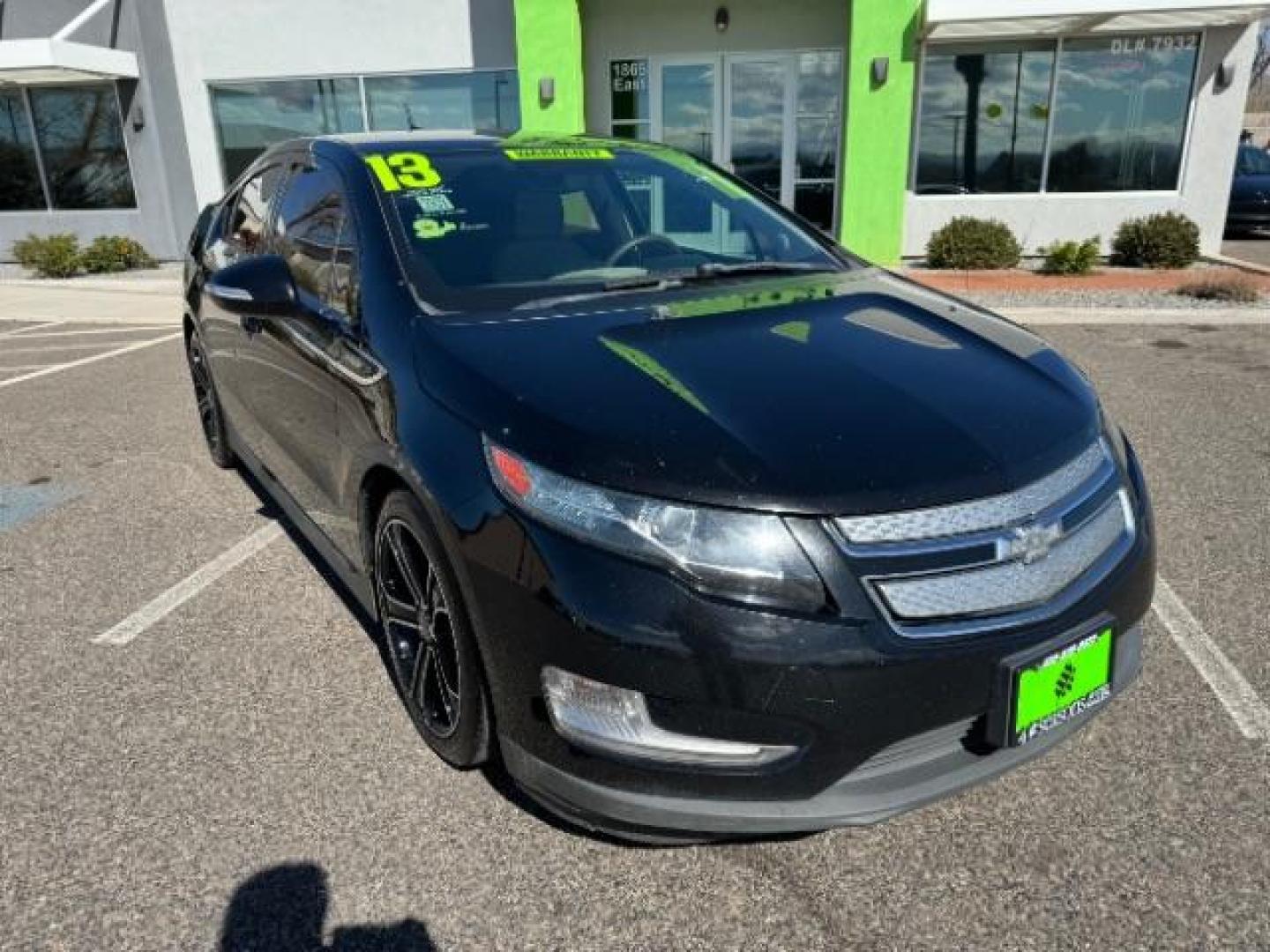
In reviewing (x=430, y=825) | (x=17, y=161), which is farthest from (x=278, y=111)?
(x=430, y=825)

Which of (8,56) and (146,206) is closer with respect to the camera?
(8,56)

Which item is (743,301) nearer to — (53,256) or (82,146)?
(53,256)

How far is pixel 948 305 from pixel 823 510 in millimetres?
1405

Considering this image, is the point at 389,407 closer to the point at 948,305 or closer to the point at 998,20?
the point at 948,305

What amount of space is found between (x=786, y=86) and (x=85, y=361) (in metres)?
9.01

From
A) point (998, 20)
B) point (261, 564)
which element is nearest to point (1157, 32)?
point (998, 20)

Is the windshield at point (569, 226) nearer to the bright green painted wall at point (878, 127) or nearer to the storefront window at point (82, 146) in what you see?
the bright green painted wall at point (878, 127)

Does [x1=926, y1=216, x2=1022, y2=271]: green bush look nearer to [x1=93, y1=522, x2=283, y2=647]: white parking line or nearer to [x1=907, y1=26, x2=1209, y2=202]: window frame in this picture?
[x1=907, y1=26, x2=1209, y2=202]: window frame

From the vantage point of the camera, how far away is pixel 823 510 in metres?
1.84

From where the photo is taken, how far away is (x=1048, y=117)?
12.3m

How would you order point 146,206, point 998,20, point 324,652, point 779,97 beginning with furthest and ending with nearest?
point 146,206, point 779,97, point 998,20, point 324,652

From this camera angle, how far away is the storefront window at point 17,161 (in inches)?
595

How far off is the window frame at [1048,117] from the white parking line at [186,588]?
10767 mm

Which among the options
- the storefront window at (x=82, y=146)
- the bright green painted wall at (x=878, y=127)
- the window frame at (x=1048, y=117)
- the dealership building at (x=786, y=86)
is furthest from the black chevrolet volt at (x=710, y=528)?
the storefront window at (x=82, y=146)
